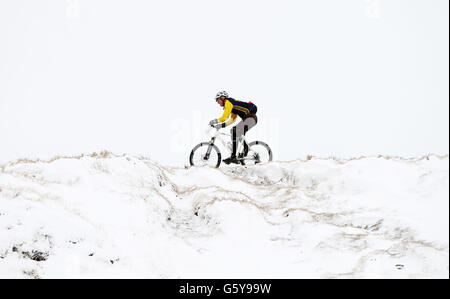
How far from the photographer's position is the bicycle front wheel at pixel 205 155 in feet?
47.6

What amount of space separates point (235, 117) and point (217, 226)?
8053 millimetres

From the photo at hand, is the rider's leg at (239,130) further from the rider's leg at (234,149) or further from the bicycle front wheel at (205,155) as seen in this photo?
the bicycle front wheel at (205,155)

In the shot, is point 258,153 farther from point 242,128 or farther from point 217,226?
point 217,226

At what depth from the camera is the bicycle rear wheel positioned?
1495 centimetres

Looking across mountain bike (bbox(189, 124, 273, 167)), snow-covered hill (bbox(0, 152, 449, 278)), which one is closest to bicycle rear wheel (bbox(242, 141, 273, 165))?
mountain bike (bbox(189, 124, 273, 167))

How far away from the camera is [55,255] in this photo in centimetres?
500

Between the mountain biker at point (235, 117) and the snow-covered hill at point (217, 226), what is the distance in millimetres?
5402

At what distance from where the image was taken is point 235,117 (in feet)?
47.4

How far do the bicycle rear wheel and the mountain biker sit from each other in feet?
0.93

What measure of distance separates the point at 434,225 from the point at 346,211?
279 cm
